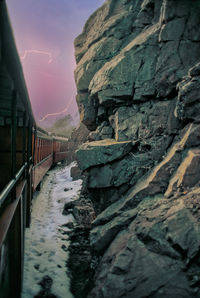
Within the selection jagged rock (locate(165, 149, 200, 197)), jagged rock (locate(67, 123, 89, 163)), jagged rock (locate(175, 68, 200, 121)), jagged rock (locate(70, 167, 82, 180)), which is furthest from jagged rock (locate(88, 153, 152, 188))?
jagged rock (locate(67, 123, 89, 163))

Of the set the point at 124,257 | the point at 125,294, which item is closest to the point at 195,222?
the point at 124,257

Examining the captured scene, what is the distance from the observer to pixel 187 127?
5.21 meters

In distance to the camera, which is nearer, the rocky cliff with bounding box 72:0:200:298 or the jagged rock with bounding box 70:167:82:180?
the rocky cliff with bounding box 72:0:200:298

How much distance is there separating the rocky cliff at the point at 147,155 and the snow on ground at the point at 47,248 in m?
0.94

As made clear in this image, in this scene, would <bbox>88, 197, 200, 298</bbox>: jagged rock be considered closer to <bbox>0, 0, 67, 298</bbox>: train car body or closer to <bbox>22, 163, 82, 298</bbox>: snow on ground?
<bbox>22, 163, 82, 298</bbox>: snow on ground

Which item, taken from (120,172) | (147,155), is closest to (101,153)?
(120,172)

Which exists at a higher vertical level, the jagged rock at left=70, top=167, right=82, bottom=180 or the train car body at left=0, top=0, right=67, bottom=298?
the train car body at left=0, top=0, right=67, bottom=298

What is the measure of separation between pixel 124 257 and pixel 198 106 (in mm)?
4159

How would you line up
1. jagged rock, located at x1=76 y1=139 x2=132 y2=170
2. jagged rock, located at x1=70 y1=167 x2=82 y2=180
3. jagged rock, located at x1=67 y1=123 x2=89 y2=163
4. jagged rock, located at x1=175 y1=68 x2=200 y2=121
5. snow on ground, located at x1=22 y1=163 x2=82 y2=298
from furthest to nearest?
1. jagged rock, located at x1=67 y1=123 x2=89 y2=163
2. jagged rock, located at x1=70 y1=167 x2=82 y2=180
3. jagged rock, located at x1=76 y1=139 x2=132 y2=170
4. jagged rock, located at x1=175 y1=68 x2=200 y2=121
5. snow on ground, located at x1=22 y1=163 x2=82 y2=298

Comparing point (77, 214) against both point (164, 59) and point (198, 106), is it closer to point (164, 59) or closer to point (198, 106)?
point (198, 106)

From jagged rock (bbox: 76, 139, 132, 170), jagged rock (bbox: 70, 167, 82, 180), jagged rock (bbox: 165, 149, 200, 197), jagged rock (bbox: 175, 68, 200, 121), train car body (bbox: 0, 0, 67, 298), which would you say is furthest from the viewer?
jagged rock (bbox: 70, 167, 82, 180)

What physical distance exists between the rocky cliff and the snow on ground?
94cm

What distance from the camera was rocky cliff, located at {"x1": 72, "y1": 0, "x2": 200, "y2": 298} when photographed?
10.5 feet

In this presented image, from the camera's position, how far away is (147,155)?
20.4 ft
